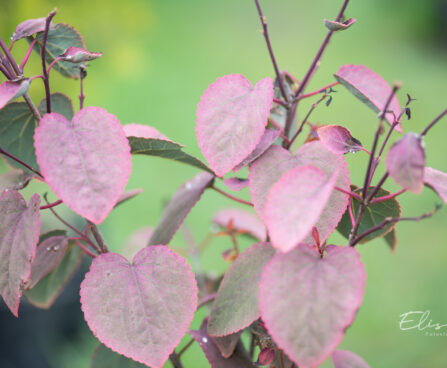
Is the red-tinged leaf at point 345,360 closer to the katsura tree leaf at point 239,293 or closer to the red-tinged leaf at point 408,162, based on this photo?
the katsura tree leaf at point 239,293

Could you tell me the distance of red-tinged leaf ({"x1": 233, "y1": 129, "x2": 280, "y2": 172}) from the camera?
2.04 feet

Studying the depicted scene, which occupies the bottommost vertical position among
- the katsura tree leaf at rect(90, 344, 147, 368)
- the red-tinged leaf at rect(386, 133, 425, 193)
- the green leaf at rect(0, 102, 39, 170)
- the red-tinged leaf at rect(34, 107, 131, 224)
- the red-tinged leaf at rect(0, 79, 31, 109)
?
the katsura tree leaf at rect(90, 344, 147, 368)

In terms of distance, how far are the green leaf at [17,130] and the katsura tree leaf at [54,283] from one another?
195 millimetres

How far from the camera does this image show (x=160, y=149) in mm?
684

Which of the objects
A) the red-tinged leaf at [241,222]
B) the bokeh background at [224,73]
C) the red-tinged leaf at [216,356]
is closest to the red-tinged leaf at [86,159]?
the red-tinged leaf at [216,356]

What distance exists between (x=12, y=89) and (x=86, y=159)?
4.9 inches

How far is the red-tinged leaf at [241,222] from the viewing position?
43.4 inches

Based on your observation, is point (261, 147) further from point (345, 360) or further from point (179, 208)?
point (345, 360)

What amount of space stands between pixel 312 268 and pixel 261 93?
23 centimetres

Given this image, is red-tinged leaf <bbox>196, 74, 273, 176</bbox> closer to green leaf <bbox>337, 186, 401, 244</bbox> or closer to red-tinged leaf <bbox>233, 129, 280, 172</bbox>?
red-tinged leaf <bbox>233, 129, 280, 172</bbox>

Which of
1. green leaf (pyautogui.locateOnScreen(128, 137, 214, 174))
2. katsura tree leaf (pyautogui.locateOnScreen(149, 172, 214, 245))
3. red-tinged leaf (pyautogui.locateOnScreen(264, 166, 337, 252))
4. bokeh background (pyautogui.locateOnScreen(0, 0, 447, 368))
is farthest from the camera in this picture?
bokeh background (pyautogui.locateOnScreen(0, 0, 447, 368))

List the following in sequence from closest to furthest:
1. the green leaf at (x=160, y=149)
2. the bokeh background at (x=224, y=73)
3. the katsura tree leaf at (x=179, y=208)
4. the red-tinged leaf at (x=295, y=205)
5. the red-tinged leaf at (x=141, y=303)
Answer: the red-tinged leaf at (x=295, y=205), the red-tinged leaf at (x=141, y=303), the green leaf at (x=160, y=149), the katsura tree leaf at (x=179, y=208), the bokeh background at (x=224, y=73)

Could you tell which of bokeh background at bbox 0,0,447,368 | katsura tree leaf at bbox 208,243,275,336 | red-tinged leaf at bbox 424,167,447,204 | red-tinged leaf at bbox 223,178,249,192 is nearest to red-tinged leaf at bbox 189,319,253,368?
katsura tree leaf at bbox 208,243,275,336

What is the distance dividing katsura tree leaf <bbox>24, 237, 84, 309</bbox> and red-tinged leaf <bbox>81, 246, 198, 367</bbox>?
0.96 ft
